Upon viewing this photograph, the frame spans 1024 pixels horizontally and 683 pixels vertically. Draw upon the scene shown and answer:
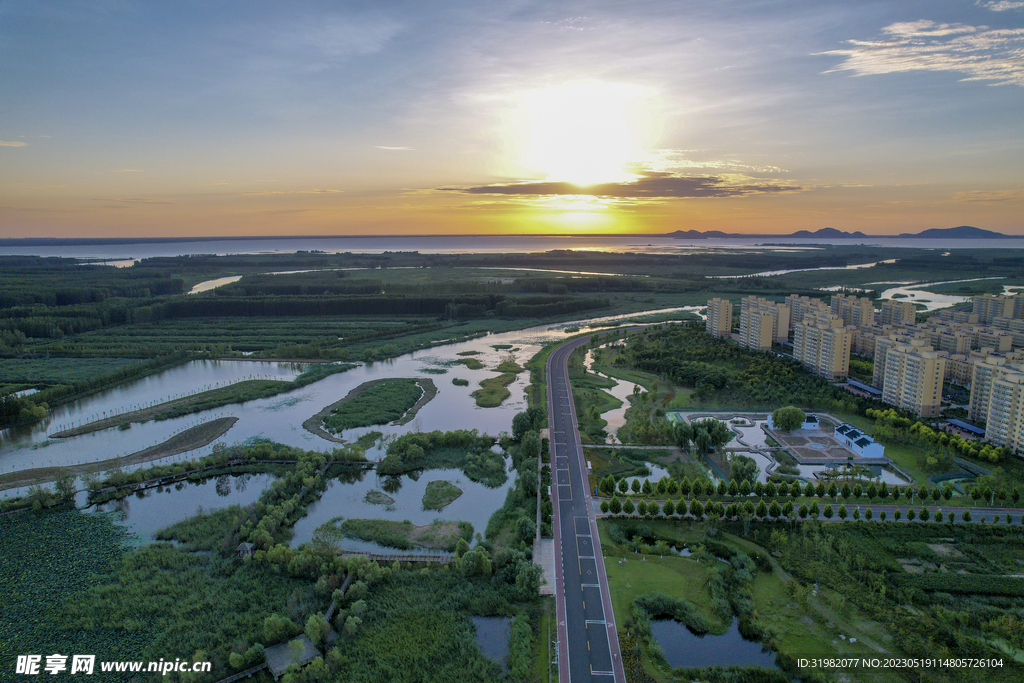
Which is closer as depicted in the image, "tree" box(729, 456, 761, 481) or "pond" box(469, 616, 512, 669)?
"pond" box(469, 616, 512, 669)

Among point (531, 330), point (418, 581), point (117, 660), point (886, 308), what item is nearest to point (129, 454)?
point (117, 660)

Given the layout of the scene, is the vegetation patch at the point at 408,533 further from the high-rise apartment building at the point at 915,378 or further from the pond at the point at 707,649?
the high-rise apartment building at the point at 915,378

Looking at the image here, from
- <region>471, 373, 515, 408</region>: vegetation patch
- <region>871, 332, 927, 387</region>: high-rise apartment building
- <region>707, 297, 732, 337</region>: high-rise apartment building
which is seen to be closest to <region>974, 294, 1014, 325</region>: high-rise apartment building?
<region>707, 297, 732, 337</region>: high-rise apartment building

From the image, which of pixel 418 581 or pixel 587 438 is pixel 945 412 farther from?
pixel 418 581

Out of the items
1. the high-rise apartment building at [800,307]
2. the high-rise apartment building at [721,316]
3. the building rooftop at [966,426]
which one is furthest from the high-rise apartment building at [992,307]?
the building rooftop at [966,426]

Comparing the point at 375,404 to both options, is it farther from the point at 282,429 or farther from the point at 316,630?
the point at 316,630

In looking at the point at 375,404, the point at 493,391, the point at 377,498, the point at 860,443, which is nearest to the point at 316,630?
the point at 377,498

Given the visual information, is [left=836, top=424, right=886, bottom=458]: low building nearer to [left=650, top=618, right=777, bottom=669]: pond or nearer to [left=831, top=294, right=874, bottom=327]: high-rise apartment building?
[left=650, top=618, right=777, bottom=669]: pond
